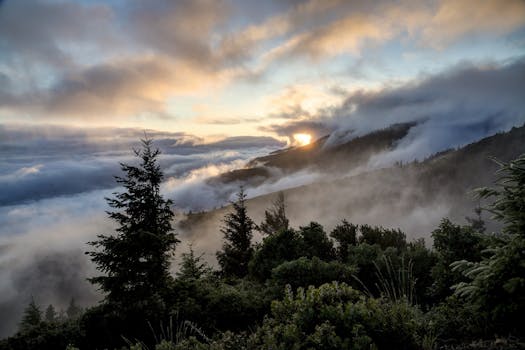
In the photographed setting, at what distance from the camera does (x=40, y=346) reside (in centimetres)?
1037

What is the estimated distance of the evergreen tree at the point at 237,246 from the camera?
1184 inches

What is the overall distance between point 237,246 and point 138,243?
59.9 ft

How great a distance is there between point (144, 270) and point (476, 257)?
43.7ft

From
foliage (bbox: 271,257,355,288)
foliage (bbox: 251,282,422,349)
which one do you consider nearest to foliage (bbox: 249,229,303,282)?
foliage (bbox: 271,257,355,288)

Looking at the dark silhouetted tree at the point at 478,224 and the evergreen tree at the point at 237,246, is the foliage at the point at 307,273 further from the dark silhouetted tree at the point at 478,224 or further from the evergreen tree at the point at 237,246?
the evergreen tree at the point at 237,246

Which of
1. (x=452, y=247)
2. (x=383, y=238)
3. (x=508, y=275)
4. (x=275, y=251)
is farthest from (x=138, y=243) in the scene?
(x=383, y=238)

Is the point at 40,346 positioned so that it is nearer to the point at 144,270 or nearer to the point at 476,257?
the point at 144,270

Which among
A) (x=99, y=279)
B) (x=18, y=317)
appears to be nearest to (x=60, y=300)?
(x=18, y=317)

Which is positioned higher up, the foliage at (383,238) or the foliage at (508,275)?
the foliage at (508,275)

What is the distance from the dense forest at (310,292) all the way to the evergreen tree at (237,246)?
7780 millimetres

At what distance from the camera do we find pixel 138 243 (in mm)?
14797

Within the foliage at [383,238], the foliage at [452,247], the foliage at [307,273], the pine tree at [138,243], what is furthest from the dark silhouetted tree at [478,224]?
the pine tree at [138,243]

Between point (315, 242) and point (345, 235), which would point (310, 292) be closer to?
point (315, 242)

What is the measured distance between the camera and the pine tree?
14.3 meters
